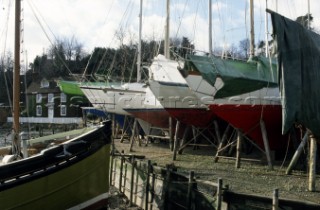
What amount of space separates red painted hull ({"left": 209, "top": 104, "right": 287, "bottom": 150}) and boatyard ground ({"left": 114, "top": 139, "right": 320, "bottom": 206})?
44.2 inches

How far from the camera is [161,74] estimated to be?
66.2 feet

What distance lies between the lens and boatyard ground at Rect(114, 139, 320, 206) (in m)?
10.9

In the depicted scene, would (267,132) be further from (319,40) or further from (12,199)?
(12,199)

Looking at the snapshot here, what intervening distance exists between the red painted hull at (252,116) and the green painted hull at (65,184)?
5849 millimetres

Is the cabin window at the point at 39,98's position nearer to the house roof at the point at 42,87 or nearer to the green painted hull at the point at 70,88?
the house roof at the point at 42,87

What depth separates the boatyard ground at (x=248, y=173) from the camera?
10891 millimetres

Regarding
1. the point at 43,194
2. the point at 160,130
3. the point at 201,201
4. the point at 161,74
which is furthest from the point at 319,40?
the point at 160,130

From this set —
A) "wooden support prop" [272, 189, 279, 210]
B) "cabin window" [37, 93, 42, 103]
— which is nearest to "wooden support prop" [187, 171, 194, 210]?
"wooden support prop" [272, 189, 279, 210]

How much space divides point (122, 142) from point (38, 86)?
4253 centimetres

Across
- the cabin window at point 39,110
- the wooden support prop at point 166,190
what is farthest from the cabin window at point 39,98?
the wooden support prop at point 166,190

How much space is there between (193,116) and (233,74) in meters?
3.64


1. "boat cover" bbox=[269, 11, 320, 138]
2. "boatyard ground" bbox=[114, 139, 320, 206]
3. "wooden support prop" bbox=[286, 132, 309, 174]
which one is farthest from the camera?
"wooden support prop" bbox=[286, 132, 309, 174]

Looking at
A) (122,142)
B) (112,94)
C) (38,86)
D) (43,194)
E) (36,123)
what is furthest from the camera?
(38,86)

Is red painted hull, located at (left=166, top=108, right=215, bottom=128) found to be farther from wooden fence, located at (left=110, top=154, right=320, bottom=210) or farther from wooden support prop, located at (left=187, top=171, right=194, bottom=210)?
wooden support prop, located at (left=187, top=171, right=194, bottom=210)
